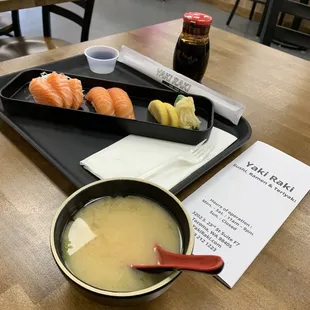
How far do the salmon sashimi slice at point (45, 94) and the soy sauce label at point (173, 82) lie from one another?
29cm

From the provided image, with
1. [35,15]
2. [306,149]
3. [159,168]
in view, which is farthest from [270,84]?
[35,15]

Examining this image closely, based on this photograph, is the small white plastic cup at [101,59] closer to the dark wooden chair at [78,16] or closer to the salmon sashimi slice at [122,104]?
the salmon sashimi slice at [122,104]

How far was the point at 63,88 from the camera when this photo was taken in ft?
2.30

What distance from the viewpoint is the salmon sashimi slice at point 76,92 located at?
72 centimetres

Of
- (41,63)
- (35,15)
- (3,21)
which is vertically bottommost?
(35,15)

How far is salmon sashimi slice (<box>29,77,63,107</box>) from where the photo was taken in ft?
2.28

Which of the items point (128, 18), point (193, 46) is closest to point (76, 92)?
point (193, 46)

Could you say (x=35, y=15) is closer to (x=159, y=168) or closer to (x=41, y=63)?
(x=41, y=63)

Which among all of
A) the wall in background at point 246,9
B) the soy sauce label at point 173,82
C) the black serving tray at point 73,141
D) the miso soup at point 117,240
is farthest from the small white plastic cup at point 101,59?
the wall in background at point 246,9

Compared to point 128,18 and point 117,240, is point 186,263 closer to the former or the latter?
point 117,240

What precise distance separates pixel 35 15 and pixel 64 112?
3.20 metres

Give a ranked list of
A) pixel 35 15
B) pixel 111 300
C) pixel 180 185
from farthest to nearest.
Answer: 1. pixel 35 15
2. pixel 180 185
3. pixel 111 300

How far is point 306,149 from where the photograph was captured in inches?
29.7

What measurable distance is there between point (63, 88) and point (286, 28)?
3.29 feet
